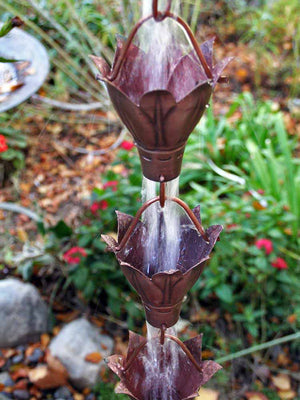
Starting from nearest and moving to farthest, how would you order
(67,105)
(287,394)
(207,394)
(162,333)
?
(162,333) → (207,394) → (287,394) → (67,105)

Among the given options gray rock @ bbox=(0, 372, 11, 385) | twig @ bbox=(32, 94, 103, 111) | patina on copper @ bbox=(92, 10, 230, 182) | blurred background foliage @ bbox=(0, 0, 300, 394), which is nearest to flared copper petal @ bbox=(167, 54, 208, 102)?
patina on copper @ bbox=(92, 10, 230, 182)

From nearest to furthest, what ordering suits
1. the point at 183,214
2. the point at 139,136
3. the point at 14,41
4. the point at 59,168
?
the point at 139,136
the point at 183,214
the point at 14,41
the point at 59,168

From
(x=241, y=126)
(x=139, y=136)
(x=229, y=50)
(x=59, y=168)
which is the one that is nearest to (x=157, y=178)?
(x=139, y=136)

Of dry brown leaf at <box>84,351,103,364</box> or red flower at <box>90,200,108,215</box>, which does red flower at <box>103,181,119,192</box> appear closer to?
red flower at <box>90,200,108,215</box>

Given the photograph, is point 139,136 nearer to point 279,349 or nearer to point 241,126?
point 279,349

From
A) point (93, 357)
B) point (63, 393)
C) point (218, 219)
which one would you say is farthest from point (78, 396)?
point (218, 219)

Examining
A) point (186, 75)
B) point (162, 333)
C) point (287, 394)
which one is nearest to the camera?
point (186, 75)

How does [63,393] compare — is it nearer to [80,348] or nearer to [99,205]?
[80,348]
